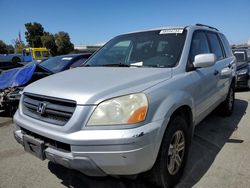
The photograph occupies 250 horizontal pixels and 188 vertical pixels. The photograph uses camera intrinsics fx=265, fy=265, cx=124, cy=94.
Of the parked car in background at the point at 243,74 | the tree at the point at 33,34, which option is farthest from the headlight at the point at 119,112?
the tree at the point at 33,34

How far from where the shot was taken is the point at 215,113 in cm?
589

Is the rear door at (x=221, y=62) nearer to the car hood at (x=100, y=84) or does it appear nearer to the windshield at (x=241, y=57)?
the car hood at (x=100, y=84)

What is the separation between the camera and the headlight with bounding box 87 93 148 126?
2.32 metres

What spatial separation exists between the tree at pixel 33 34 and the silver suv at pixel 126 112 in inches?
1815

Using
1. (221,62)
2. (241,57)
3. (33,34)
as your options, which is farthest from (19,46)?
(221,62)

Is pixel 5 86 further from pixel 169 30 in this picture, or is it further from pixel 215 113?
pixel 215 113

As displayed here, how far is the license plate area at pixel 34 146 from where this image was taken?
2593mm

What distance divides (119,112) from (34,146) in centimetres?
101

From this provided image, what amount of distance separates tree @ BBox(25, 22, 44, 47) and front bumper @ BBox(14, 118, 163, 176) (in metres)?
47.2

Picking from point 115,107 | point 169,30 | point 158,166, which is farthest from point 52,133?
point 169,30

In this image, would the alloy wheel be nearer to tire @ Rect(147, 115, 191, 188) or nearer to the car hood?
tire @ Rect(147, 115, 191, 188)

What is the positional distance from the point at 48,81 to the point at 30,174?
49.4 inches

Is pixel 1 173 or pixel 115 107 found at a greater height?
pixel 115 107

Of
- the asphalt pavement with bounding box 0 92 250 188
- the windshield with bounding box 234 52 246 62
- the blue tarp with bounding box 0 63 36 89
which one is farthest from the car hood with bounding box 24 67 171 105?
the windshield with bounding box 234 52 246 62
